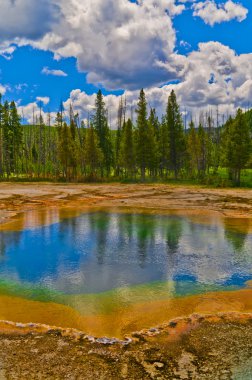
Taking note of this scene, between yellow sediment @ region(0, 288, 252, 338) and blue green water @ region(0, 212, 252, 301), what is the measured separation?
0.62m

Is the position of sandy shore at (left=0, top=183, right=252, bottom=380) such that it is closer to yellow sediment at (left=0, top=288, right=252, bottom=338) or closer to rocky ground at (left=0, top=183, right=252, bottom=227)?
yellow sediment at (left=0, top=288, right=252, bottom=338)

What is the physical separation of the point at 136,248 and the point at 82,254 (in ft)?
8.13

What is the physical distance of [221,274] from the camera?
1182 centimetres

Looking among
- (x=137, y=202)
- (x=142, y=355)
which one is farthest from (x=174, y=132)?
(x=142, y=355)

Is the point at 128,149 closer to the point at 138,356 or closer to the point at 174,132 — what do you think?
the point at 174,132

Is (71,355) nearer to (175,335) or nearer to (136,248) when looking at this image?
(175,335)

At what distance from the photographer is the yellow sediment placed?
25.8 feet

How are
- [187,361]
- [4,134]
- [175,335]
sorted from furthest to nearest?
[4,134]
[175,335]
[187,361]

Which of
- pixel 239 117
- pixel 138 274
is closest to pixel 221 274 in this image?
pixel 138 274

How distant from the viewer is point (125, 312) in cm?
867

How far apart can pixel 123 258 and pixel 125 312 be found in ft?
16.9

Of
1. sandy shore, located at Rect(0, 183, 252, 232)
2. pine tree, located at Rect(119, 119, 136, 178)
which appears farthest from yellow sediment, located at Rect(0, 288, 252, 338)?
pine tree, located at Rect(119, 119, 136, 178)

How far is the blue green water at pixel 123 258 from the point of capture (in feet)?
35.5

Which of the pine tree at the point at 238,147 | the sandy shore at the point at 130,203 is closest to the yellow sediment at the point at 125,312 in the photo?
the sandy shore at the point at 130,203
